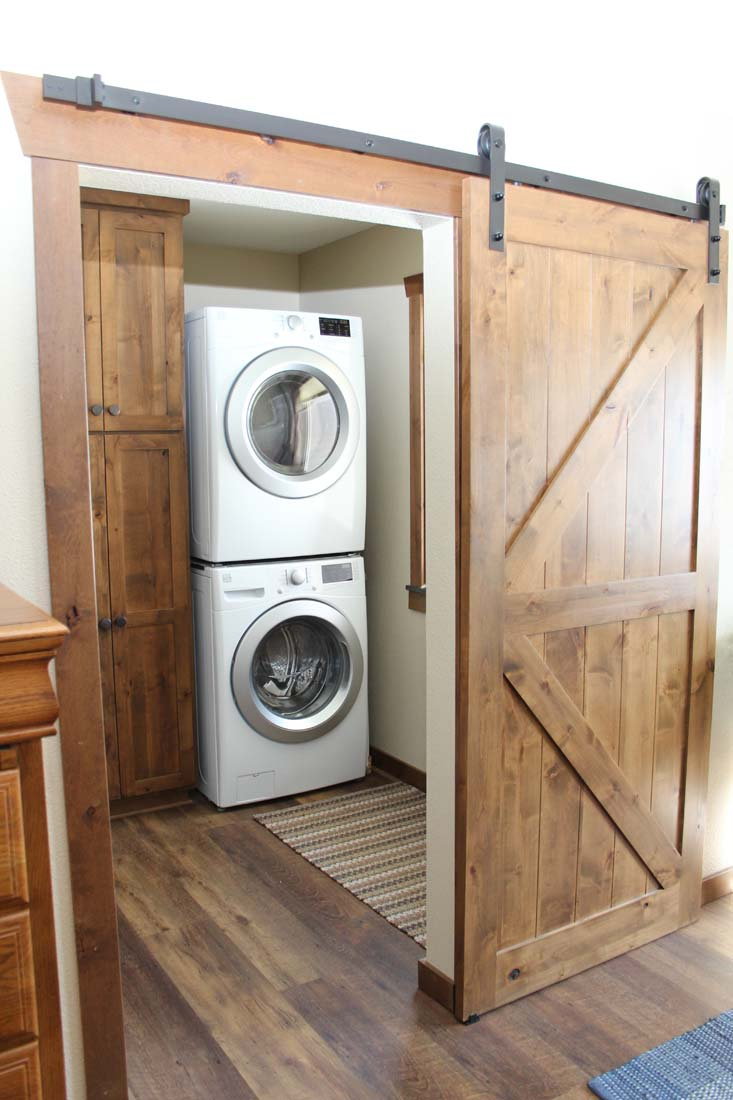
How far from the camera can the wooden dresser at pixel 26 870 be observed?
3.52 feet

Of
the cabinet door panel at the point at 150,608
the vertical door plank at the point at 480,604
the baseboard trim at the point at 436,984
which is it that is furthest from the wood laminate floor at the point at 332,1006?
the cabinet door panel at the point at 150,608

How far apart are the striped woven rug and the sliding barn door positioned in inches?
21.4

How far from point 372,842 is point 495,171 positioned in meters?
2.30

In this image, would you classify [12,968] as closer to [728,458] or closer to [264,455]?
[728,458]

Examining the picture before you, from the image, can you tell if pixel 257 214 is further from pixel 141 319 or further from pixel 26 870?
pixel 26 870

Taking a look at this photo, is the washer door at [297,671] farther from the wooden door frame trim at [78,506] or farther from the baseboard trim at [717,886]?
the wooden door frame trim at [78,506]

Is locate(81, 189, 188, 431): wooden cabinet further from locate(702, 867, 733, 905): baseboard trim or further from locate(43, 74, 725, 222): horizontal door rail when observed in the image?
locate(702, 867, 733, 905): baseboard trim

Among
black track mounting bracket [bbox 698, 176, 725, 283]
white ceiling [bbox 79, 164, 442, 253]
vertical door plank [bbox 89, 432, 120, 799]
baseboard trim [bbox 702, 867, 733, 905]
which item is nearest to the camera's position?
white ceiling [bbox 79, 164, 442, 253]

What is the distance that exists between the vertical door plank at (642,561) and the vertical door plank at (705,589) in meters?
0.16

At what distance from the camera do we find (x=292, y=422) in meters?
3.62

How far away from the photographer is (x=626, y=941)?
2621 mm


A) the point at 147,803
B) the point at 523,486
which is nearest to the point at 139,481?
the point at 147,803

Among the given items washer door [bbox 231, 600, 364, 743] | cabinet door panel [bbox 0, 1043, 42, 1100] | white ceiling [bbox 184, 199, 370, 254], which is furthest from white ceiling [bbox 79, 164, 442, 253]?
washer door [bbox 231, 600, 364, 743]

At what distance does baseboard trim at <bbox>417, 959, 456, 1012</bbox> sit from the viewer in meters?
2.33
